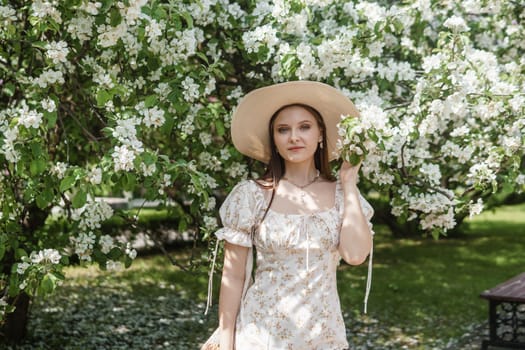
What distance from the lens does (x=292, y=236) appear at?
250cm

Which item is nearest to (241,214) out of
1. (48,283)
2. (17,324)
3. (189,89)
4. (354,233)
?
(354,233)

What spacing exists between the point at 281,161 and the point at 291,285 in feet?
1.65

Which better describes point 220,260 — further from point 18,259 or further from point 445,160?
point 445,160

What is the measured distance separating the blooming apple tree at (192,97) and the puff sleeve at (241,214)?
63 cm

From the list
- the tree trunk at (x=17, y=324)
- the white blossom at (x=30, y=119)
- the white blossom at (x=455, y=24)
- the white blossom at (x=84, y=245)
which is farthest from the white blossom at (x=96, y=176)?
the tree trunk at (x=17, y=324)

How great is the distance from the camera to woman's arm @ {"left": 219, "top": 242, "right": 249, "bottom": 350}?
8.34 feet

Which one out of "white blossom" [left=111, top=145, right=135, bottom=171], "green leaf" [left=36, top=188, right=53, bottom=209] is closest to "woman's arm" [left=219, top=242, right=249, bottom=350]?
"white blossom" [left=111, top=145, right=135, bottom=171]

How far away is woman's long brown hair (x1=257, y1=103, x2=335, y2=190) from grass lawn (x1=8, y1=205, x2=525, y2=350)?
2.04 metres

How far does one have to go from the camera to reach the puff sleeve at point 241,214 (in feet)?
8.35

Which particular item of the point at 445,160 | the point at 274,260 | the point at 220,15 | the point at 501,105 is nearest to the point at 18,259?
the point at 220,15

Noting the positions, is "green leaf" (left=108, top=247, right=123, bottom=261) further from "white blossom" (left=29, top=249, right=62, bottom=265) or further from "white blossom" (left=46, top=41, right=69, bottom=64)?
"white blossom" (left=46, top=41, right=69, bottom=64)

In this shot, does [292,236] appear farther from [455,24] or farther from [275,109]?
[455,24]

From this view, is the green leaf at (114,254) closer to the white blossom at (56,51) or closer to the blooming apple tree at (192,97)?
the blooming apple tree at (192,97)

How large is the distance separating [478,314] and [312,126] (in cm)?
544
